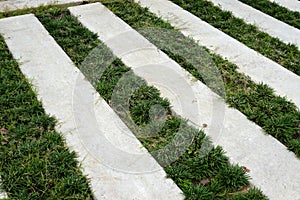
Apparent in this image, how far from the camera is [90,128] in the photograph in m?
2.30

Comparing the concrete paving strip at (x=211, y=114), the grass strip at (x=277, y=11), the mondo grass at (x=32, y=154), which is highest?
the grass strip at (x=277, y=11)

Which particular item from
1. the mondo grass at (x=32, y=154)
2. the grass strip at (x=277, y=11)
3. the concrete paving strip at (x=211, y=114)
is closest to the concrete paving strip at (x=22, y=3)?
the concrete paving strip at (x=211, y=114)

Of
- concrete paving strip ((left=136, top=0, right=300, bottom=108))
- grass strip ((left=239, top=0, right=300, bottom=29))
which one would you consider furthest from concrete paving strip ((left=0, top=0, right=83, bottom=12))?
grass strip ((left=239, top=0, right=300, bottom=29))

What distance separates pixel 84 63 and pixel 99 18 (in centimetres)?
95

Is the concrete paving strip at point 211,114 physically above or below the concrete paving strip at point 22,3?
above

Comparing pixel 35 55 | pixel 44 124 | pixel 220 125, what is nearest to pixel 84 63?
pixel 35 55

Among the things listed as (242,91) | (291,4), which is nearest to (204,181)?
(242,91)

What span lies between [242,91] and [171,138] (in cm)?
79

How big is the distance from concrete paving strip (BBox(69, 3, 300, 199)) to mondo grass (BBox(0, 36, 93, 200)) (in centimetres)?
84

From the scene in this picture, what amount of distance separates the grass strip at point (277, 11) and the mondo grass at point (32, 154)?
2.70 meters

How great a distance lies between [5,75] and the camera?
270 centimetres

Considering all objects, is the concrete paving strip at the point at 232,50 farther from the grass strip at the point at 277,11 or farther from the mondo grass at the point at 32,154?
the mondo grass at the point at 32,154

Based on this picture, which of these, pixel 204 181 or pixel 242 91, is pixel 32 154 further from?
pixel 242 91

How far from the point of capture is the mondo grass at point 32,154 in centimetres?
189
